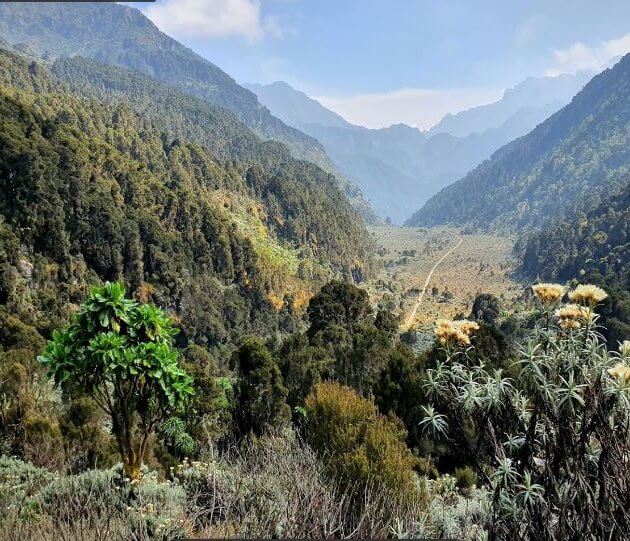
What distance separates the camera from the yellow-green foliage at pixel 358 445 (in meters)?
5.76

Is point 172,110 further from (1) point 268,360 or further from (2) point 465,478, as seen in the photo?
(2) point 465,478

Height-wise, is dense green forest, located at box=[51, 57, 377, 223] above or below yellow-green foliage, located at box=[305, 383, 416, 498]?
above

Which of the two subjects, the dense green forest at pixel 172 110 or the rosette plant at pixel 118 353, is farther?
the dense green forest at pixel 172 110

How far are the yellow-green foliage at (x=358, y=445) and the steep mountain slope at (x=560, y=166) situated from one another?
137404mm

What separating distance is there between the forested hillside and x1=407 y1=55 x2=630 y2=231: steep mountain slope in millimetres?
92169

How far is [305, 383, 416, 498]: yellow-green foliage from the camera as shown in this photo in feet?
18.9

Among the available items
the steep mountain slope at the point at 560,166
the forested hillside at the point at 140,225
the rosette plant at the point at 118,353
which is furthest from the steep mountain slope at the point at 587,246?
the rosette plant at the point at 118,353

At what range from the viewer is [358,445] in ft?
20.7

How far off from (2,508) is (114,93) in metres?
158

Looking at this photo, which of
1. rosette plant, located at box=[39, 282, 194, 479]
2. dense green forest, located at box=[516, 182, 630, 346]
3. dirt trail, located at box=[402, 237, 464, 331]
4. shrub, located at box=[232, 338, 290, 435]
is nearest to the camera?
rosette plant, located at box=[39, 282, 194, 479]

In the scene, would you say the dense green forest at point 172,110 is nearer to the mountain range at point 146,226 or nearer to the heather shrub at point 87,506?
the mountain range at point 146,226

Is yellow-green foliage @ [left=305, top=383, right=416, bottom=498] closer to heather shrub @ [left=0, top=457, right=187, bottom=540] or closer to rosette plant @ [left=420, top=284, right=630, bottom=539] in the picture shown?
rosette plant @ [left=420, top=284, right=630, bottom=539]

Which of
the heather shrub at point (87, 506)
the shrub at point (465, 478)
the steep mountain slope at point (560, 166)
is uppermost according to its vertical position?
the steep mountain slope at point (560, 166)

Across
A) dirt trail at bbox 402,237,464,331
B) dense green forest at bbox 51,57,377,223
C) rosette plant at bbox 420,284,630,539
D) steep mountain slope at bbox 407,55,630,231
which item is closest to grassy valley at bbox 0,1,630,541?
rosette plant at bbox 420,284,630,539
